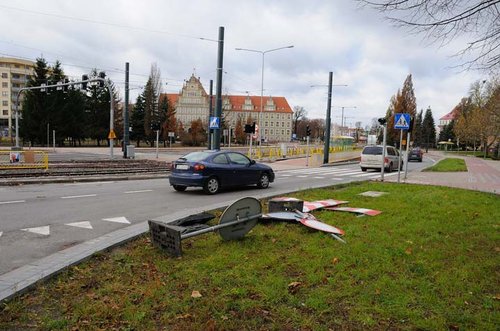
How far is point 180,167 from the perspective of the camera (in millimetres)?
13266

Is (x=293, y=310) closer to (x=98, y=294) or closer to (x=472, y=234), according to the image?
(x=98, y=294)

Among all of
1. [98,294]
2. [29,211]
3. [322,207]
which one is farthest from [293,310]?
[29,211]

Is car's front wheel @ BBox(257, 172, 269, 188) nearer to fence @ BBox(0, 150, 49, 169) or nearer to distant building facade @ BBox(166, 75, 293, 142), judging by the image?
fence @ BBox(0, 150, 49, 169)

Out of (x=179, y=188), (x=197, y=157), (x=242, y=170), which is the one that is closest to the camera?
(x=197, y=157)

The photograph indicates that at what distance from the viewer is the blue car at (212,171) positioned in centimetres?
1296

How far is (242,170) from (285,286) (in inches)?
389

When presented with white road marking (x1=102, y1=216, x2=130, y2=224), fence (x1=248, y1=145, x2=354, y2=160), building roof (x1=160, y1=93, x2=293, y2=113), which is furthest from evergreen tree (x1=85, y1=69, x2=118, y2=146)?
building roof (x1=160, y1=93, x2=293, y2=113)

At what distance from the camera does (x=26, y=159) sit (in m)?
21.8

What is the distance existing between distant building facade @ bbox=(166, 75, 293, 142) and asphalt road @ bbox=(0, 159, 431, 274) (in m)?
108

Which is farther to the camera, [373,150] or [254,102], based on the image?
[254,102]

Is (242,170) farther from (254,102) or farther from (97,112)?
(254,102)

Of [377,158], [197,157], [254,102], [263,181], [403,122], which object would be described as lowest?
[263,181]


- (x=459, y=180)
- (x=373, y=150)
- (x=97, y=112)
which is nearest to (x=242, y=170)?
(x=459, y=180)

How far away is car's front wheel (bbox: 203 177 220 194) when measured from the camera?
12984 mm
